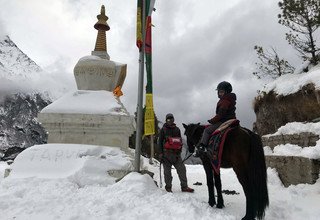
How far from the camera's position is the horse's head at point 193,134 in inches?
271

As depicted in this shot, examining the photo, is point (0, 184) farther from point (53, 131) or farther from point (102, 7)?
point (102, 7)

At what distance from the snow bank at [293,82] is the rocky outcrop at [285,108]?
0.13 metres

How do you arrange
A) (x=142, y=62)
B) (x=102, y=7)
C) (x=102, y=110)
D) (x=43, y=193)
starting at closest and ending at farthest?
(x=43, y=193)
(x=142, y=62)
(x=102, y=110)
(x=102, y=7)

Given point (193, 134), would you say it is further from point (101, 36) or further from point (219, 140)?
point (101, 36)

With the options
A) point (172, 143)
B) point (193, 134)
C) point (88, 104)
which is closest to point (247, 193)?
point (193, 134)

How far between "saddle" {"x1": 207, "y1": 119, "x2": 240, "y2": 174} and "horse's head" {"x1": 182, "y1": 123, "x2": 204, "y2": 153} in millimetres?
1007

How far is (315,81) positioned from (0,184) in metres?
8.26

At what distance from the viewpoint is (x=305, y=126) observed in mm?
8781

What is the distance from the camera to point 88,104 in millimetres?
8891

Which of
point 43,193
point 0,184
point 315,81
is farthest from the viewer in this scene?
point 315,81

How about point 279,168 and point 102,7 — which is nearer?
point 279,168

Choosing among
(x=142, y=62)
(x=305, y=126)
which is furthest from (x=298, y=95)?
(x=142, y=62)

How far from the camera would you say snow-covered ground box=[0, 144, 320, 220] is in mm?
4961

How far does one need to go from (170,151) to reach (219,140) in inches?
97.5
